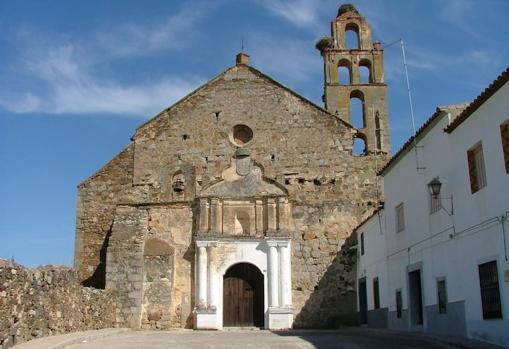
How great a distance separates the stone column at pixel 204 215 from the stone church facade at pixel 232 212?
0.04 meters

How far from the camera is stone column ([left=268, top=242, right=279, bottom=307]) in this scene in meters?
22.0

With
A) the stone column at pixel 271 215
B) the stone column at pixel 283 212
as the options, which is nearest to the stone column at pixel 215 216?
the stone column at pixel 271 215

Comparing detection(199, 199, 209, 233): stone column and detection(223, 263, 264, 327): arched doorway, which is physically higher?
detection(199, 199, 209, 233): stone column

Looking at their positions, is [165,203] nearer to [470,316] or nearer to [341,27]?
[470,316]

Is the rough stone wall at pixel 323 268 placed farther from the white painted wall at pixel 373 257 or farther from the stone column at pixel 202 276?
the stone column at pixel 202 276

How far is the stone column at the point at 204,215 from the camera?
22.7 m

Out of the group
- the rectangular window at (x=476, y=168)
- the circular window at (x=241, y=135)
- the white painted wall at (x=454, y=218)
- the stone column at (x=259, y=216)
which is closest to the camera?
the white painted wall at (x=454, y=218)

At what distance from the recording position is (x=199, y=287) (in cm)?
2194

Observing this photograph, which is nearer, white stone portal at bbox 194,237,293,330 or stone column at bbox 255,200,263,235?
white stone portal at bbox 194,237,293,330

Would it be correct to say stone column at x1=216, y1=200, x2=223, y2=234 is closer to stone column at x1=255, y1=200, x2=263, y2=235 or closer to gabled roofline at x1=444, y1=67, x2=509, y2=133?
stone column at x1=255, y1=200, x2=263, y2=235

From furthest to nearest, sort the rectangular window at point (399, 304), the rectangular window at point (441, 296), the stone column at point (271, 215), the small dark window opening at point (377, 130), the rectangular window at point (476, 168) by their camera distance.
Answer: the small dark window opening at point (377, 130), the stone column at point (271, 215), the rectangular window at point (399, 304), the rectangular window at point (441, 296), the rectangular window at point (476, 168)

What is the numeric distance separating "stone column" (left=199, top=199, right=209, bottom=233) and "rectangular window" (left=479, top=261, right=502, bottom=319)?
1178cm

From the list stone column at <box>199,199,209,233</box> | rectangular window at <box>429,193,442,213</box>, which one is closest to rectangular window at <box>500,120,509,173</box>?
rectangular window at <box>429,193,442,213</box>

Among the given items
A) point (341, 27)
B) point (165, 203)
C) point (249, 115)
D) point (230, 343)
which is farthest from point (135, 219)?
point (341, 27)
